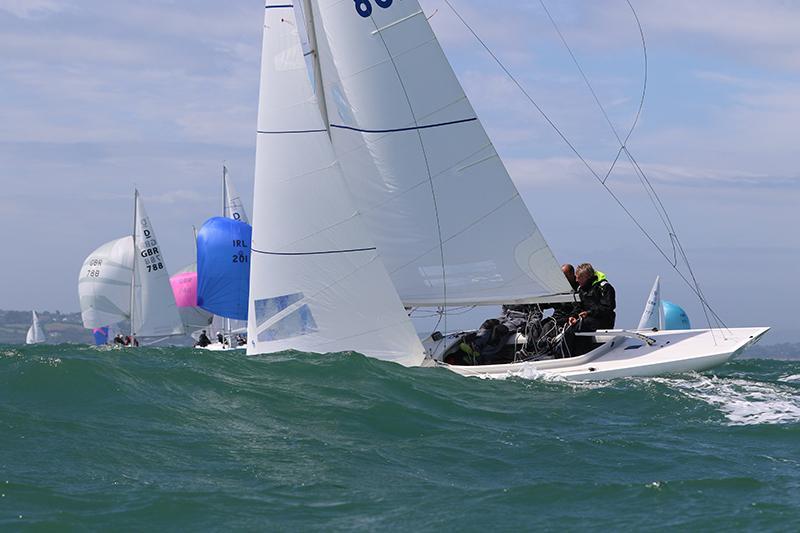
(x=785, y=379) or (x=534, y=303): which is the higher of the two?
(x=534, y=303)

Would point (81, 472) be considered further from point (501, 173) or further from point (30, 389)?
point (501, 173)

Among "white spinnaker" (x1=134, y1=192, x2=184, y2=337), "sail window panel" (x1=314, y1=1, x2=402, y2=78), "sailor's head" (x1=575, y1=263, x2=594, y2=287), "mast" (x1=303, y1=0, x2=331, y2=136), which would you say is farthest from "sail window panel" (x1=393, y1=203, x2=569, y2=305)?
"white spinnaker" (x1=134, y1=192, x2=184, y2=337)

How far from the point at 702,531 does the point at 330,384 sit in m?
4.77

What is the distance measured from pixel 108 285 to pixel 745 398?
29.0m

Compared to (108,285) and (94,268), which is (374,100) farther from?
(94,268)

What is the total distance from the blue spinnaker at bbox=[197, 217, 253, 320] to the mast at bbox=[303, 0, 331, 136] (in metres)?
19.4

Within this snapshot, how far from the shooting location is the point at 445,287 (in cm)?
1241

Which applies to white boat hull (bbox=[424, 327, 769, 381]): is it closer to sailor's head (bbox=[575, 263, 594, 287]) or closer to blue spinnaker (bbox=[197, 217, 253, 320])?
sailor's head (bbox=[575, 263, 594, 287])

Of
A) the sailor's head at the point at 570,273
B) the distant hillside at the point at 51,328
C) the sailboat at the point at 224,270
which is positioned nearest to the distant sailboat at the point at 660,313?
the sailboat at the point at 224,270

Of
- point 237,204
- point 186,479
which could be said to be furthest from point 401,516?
point 237,204

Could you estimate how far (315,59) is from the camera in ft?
41.0


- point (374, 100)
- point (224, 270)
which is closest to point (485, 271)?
point (374, 100)

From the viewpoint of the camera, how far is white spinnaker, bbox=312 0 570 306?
12250mm

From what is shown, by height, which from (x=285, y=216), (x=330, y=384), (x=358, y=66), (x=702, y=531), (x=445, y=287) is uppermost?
(x=358, y=66)
